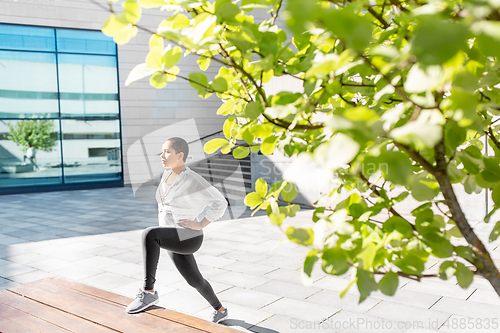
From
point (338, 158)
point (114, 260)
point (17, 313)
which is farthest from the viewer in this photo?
point (114, 260)

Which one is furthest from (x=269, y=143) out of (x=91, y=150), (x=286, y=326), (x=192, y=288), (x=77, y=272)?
(x=91, y=150)

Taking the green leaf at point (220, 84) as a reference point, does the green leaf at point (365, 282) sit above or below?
below

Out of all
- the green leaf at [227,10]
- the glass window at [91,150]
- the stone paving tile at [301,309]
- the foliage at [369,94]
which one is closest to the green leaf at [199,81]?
the foliage at [369,94]

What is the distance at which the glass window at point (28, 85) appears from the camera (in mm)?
14625

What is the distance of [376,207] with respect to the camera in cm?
120

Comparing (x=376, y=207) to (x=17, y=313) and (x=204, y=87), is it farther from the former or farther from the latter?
(x=17, y=313)

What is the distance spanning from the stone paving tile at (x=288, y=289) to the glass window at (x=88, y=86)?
12.9 meters

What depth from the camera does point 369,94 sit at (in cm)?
140

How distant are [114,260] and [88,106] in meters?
11.1

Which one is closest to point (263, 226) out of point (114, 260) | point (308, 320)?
point (114, 260)

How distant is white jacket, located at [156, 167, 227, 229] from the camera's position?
10.9 feet

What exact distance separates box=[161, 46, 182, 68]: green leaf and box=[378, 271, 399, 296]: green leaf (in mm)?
728

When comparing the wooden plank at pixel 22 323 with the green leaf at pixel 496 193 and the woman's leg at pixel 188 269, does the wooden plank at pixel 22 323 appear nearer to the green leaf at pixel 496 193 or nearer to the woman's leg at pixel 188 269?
the woman's leg at pixel 188 269

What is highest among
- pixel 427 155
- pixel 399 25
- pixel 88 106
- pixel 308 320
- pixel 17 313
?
pixel 88 106
